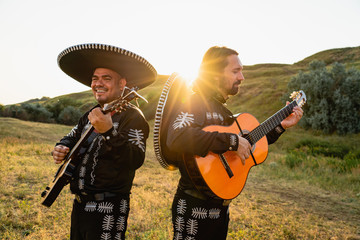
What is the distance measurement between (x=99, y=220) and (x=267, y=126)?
227 cm

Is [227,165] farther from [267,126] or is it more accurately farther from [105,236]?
[105,236]

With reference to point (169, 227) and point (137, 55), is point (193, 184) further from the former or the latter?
point (169, 227)

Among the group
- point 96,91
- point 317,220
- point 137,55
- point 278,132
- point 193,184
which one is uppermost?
point 137,55

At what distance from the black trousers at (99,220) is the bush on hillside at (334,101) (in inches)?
1062

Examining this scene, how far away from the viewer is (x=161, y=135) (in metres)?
2.20

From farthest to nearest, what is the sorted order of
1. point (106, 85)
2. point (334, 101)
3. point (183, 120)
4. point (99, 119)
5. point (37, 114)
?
1. point (37, 114)
2. point (334, 101)
3. point (106, 85)
4. point (183, 120)
5. point (99, 119)

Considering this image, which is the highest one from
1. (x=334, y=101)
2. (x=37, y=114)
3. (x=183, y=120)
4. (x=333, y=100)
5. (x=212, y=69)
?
(x=37, y=114)

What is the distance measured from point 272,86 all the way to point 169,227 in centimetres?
4493

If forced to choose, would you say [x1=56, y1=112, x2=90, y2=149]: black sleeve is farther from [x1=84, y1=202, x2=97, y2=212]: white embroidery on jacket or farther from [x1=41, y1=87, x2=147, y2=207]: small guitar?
[x1=84, y1=202, x2=97, y2=212]: white embroidery on jacket

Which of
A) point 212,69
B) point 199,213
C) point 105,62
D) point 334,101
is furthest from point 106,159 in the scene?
point 334,101

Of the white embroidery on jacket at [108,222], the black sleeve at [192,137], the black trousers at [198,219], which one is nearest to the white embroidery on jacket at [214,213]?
the black trousers at [198,219]

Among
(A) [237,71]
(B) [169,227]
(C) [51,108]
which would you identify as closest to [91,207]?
(A) [237,71]

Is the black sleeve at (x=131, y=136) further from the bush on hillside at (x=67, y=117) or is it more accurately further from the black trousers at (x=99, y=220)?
the bush on hillside at (x=67, y=117)

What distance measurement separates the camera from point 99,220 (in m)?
2.28
